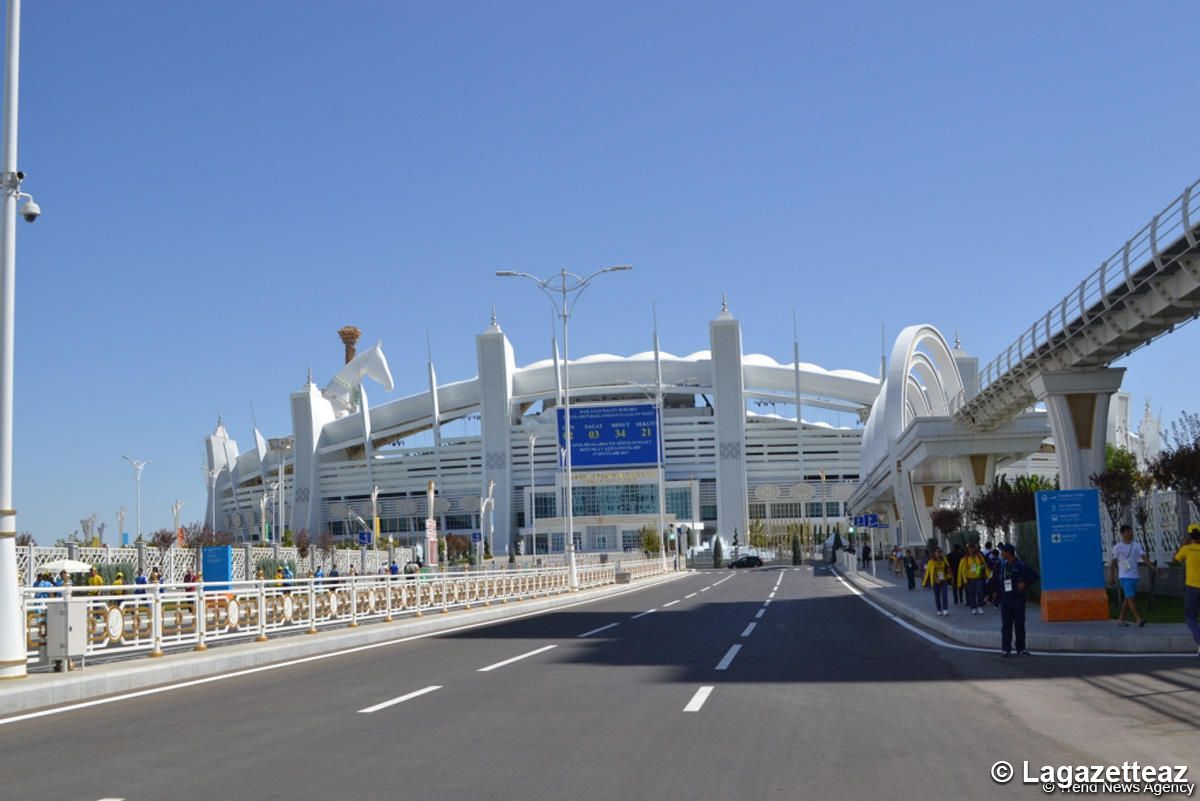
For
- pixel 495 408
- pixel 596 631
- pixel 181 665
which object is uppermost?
pixel 495 408

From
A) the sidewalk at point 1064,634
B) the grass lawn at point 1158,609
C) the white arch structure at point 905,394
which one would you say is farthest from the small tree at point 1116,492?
the white arch structure at point 905,394

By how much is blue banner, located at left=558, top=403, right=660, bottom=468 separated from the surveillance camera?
54302 millimetres

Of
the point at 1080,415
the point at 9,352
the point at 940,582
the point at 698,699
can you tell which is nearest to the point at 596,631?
the point at 940,582

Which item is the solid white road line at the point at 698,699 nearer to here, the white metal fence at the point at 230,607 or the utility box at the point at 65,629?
the utility box at the point at 65,629

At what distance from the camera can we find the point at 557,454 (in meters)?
110

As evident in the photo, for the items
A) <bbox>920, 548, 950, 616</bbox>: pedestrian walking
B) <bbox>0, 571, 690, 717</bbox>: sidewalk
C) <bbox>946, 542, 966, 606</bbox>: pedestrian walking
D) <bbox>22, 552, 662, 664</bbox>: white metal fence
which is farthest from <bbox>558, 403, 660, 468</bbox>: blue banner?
<bbox>920, 548, 950, 616</bbox>: pedestrian walking

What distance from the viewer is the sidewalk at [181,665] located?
484 inches

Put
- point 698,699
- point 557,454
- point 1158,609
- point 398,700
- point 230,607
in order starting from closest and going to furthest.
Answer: point 698,699 < point 398,700 < point 230,607 < point 1158,609 < point 557,454

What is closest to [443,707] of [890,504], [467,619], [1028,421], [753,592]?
[467,619]

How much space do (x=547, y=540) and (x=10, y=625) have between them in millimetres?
105125

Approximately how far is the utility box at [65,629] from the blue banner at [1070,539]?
50.2 feet

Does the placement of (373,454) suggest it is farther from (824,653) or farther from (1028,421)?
A: (824,653)

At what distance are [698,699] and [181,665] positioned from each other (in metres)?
7.51

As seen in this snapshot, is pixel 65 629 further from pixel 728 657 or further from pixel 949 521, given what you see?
pixel 949 521
